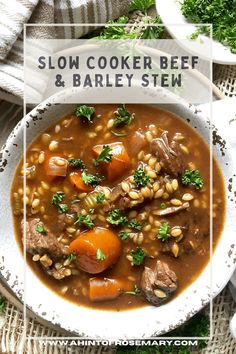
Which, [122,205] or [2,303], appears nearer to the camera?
[122,205]

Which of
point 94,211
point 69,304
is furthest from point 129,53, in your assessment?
point 69,304

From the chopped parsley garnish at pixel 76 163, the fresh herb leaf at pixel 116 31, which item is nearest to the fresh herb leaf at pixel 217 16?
the fresh herb leaf at pixel 116 31

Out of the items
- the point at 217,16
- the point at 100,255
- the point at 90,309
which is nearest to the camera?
the point at 100,255

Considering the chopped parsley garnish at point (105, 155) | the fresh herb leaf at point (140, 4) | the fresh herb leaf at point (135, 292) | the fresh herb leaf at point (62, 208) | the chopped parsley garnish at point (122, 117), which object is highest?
the fresh herb leaf at point (140, 4)

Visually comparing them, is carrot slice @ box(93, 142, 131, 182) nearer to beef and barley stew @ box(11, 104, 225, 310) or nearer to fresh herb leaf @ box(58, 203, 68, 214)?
beef and barley stew @ box(11, 104, 225, 310)

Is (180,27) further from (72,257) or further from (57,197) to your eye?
(72,257)

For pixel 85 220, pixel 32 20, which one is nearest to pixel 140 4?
pixel 32 20

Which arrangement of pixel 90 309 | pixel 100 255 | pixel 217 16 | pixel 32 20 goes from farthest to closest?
pixel 217 16 < pixel 32 20 < pixel 90 309 < pixel 100 255

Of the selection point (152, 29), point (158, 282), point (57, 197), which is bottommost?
point (158, 282)

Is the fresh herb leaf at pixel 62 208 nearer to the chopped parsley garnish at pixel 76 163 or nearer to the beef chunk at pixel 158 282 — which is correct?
the chopped parsley garnish at pixel 76 163
